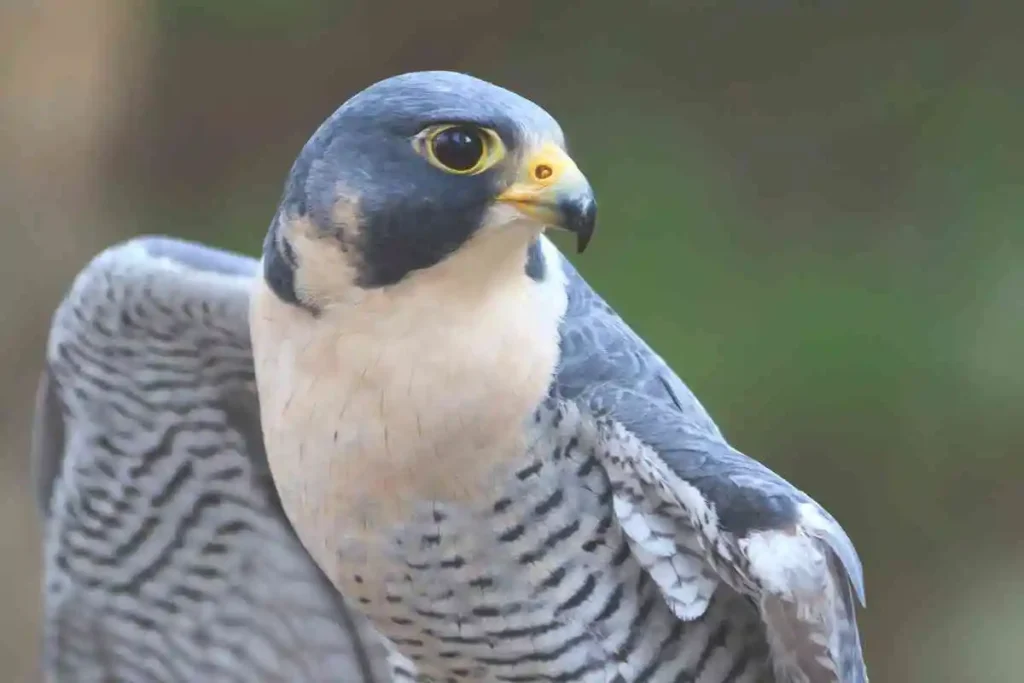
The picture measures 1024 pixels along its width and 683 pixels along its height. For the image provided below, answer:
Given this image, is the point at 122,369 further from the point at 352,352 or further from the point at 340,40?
the point at 340,40

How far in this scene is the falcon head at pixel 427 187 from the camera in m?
0.87

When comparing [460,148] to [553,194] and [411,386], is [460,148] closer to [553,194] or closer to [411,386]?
[553,194]

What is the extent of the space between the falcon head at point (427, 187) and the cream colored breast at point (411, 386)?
25 millimetres

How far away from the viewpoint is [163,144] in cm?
230

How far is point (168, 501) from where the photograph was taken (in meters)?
1.33

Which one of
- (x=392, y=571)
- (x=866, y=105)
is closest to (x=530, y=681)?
(x=392, y=571)

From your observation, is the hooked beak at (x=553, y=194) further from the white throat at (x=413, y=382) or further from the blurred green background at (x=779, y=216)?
the blurred green background at (x=779, y=216)

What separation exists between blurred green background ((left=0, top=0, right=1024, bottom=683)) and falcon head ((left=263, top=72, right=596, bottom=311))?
1147 millimetres

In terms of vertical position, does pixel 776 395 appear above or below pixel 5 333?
above

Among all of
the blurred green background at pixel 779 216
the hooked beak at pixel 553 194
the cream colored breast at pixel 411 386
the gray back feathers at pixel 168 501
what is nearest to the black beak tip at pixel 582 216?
the hooked beak at pixel 553 194

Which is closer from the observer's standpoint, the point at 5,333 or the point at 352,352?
the point at 352,352

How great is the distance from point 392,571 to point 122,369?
0.44 m

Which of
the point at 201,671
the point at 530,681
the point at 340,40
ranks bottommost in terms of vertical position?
the point at 201,671

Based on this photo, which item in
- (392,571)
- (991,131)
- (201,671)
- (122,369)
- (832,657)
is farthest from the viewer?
(991,131)
